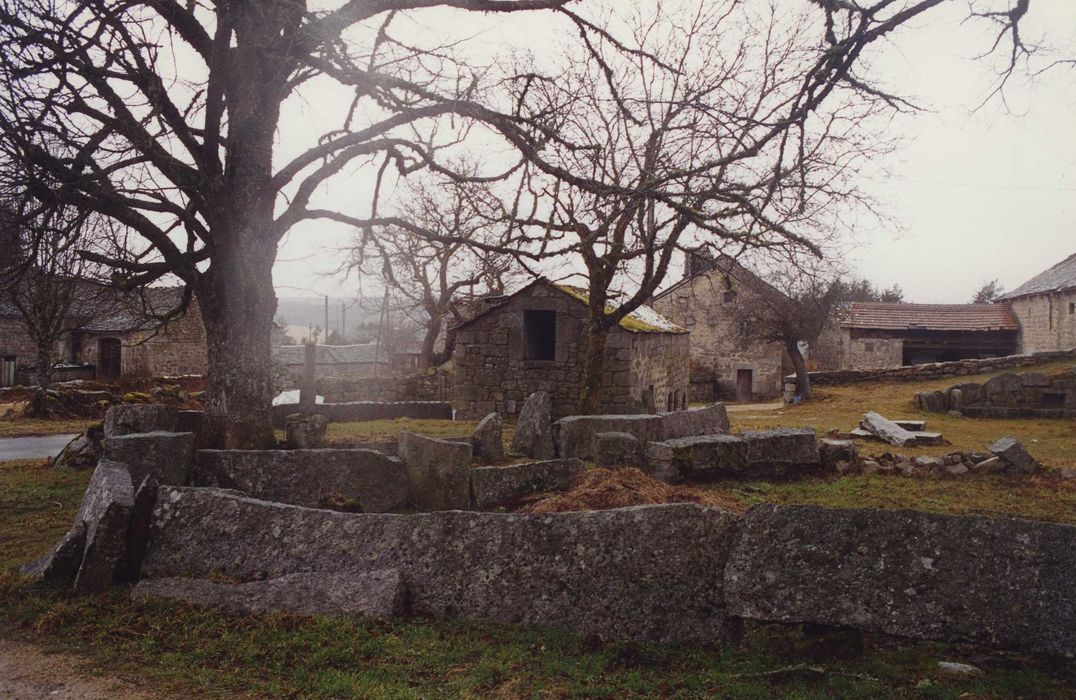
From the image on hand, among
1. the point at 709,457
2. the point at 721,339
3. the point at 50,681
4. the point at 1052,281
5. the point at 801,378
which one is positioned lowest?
the point at 50,681

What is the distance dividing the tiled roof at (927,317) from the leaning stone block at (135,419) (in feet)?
106

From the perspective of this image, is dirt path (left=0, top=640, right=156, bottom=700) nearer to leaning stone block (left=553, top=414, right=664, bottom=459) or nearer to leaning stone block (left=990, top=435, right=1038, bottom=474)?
leaning stone block (left=553, top=414, right=664, bottom=459)

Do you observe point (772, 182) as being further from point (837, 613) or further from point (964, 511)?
point (837, 613)

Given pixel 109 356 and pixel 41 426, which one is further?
pixel 109 356

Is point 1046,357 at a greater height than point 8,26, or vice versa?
point 8,26

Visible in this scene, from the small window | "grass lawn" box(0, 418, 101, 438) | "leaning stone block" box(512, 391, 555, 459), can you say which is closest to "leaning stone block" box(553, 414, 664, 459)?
"leaning stone block" box(512, 391, 555, 459)

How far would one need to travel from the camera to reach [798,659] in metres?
4.16

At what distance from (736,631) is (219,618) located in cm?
335

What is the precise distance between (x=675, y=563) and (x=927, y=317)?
38.1m

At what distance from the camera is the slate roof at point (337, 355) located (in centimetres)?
4044

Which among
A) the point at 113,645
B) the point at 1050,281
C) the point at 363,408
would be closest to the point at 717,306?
the point at 1050,281

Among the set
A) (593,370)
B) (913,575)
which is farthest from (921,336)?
(913,575)

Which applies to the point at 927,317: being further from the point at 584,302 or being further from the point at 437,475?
Answer: the point at 437,475

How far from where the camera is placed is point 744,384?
35375 mm
